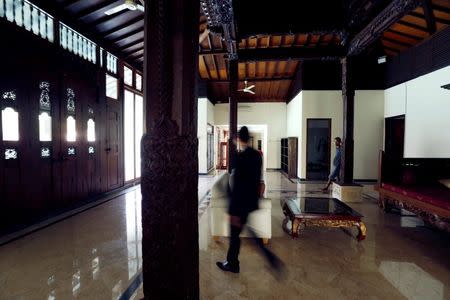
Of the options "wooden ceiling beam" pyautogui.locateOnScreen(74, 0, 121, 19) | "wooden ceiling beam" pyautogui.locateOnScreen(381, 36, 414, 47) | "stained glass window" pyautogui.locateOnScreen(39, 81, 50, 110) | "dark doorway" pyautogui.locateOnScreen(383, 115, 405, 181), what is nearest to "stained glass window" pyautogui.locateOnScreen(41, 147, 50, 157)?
"stained glass window" pyautogui.locateOnScreen(39, 81, 50, 110)

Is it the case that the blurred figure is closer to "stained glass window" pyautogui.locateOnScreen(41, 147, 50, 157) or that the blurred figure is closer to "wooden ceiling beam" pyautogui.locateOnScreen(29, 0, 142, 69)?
"stained glass window" pyautogui.locateOnScreen(41, 147, 50, 157)

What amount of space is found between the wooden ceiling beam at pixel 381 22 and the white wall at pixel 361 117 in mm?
3234

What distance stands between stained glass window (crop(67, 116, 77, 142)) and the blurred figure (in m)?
4.20

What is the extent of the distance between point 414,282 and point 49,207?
5660mm

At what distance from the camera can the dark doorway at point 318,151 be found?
29.5 ft

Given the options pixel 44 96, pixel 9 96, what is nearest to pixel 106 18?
pixel 44 96

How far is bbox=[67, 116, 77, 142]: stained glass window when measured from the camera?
4.99 metres

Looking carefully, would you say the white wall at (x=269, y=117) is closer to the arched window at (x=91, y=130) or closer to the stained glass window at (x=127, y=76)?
the stained glass window at (x=127, y=76)

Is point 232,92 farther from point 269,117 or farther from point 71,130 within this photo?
point 269,117

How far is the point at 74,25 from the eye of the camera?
5.05m

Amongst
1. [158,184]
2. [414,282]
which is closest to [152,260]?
[158,184]

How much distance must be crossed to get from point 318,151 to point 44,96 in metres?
9.05

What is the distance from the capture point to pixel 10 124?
3775mm

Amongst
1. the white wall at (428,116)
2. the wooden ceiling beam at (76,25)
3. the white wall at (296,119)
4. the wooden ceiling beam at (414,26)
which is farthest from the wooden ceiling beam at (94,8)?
the white wall at (428,116)
